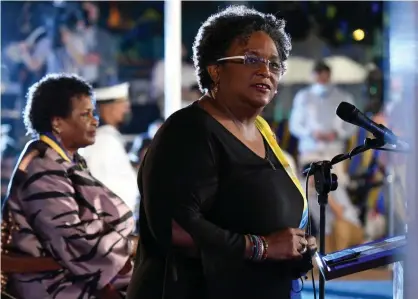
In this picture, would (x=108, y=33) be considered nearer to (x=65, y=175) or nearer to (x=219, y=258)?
(x=65, y=175)

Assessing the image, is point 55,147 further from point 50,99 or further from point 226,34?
point 226,34

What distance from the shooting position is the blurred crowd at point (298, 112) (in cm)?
610

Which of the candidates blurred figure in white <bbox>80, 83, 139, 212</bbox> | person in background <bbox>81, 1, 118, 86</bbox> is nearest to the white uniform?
blurred figure in white <bbox>80, 83, 139, 212</bbox>

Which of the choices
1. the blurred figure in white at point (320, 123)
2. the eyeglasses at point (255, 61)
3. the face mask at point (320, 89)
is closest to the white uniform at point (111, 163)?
the blurred figure in white at point (320, 123)

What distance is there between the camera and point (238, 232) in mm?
1795

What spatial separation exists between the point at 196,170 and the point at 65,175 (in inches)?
42.8

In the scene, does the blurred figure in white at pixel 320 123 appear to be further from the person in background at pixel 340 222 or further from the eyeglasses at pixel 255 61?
the eyeglasses at pixel 255 61

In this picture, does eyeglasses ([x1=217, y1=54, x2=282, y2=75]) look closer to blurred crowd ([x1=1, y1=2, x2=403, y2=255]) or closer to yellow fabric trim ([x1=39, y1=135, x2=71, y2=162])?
yellow fabric trim ([x1=39, y1=135, x2=71, y2=162])

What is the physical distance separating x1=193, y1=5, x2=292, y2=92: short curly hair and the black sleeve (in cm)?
24

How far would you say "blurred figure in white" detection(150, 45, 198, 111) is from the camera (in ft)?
20.3

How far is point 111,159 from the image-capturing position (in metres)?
4.94

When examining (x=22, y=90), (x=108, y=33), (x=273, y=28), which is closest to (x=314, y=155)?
(x=108, y=33)

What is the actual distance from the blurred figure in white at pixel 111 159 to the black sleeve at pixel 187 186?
3040mm

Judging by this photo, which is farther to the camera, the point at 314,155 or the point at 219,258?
the point at 314,155
